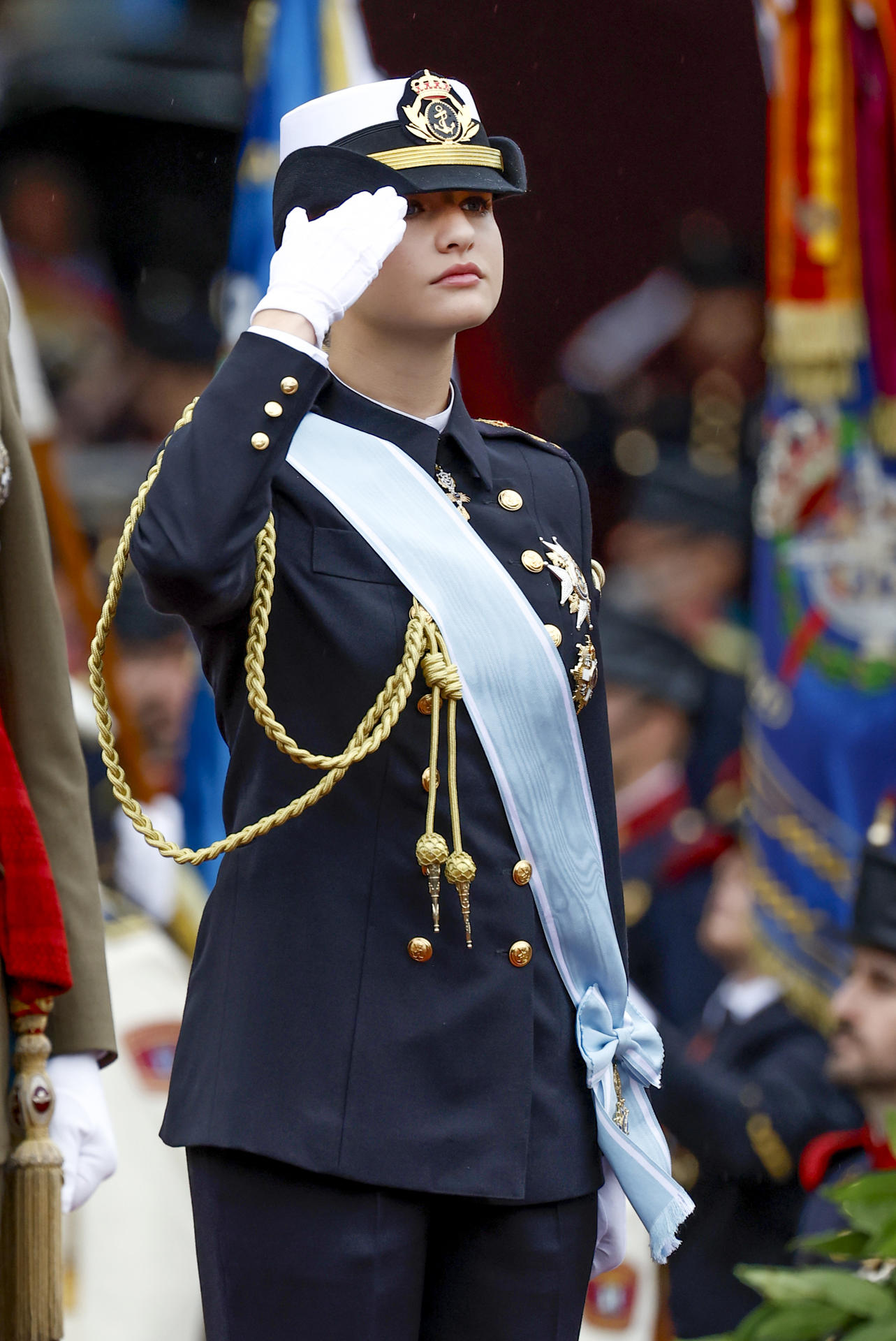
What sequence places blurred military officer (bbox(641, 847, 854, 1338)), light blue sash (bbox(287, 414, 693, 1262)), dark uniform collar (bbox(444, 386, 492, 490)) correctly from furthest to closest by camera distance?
blurred military officer (bbox(641, 847, 854, 1338)) < dark uniform collar (bbox(444, 386, 492, 490)) < light blue sash (bbox(287, 414, 693, 1262))

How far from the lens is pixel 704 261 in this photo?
197 inches

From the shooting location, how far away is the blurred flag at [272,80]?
411cm

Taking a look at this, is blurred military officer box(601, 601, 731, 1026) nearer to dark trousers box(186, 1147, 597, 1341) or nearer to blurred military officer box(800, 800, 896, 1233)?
blurred military officer box(800, 800, 896, 1233)

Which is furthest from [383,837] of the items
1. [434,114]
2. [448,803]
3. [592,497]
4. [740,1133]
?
[592,497]

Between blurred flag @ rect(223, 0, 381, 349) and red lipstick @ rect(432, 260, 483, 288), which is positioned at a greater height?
blurred flag @ rect(223, 0, 381, 349)

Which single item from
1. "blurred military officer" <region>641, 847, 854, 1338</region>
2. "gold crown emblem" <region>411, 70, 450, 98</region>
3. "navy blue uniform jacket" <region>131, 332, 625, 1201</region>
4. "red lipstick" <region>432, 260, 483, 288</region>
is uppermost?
"gold crown emblem" <region>411, 70, 450, 98</region>

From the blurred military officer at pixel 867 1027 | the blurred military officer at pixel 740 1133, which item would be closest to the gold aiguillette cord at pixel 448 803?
the blurred military officer at pixel 867 1027

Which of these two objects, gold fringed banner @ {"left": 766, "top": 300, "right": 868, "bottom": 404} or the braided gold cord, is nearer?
the braided gold cord

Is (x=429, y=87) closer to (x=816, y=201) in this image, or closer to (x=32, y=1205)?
(x=32, y=1205)

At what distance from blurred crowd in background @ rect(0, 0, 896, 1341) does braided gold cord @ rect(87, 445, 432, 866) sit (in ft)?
6.31

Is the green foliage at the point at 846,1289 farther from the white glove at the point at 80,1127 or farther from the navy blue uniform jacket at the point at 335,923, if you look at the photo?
the white glove at the point at 80,1127

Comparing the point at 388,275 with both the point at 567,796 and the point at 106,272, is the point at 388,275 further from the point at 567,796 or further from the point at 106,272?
the point at 106,272

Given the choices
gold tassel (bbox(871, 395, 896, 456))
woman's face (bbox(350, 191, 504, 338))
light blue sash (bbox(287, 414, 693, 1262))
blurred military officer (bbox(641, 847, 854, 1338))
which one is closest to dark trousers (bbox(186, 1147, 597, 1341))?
light blue sash (bbox(287, 414, 693, 1262))

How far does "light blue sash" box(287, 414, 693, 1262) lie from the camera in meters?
2.03
